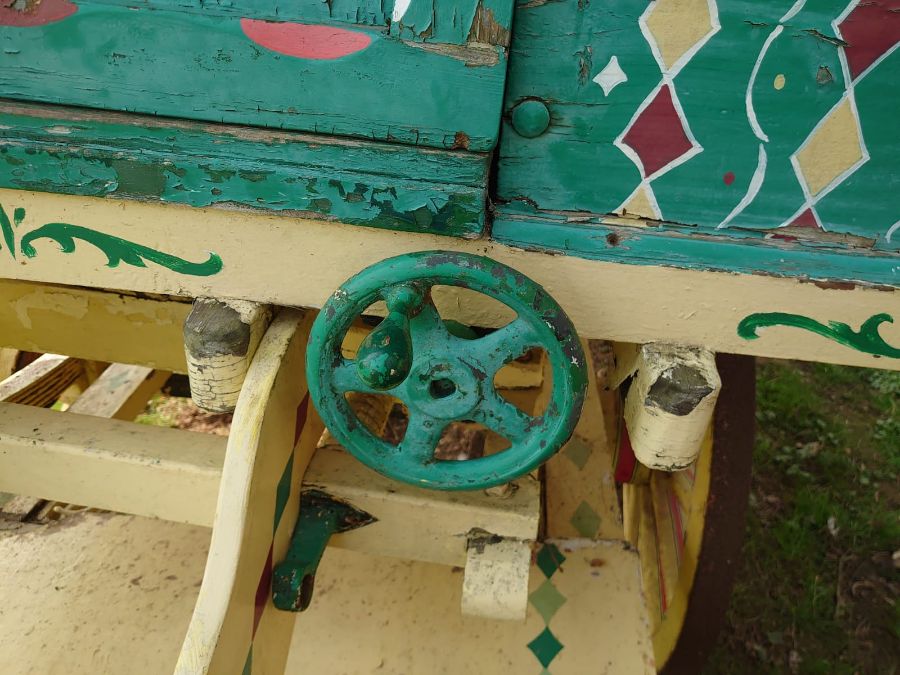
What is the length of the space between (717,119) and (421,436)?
1.82ft

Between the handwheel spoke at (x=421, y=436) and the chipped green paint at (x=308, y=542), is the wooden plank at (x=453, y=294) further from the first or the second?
the chipped green paint at (x=308, y=542)

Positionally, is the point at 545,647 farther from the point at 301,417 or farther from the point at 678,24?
the point at 678,24

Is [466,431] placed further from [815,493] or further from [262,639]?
[262,639]

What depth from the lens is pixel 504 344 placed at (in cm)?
92

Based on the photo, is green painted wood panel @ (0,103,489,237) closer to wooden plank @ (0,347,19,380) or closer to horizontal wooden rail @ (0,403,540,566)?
horizontal wooden rail @ (0,403,540,566)

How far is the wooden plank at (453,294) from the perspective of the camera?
99 centimetres

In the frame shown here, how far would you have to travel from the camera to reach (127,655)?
53.4 inches

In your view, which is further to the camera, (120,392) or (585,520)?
(120,392)

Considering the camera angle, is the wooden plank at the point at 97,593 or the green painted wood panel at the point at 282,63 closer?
the green painted wood panel at the point at 282,63

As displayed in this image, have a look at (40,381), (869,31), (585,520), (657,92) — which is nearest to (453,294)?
(657,92)

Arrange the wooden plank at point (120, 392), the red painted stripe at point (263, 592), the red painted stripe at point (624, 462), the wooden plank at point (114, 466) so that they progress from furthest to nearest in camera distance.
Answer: the red painted stripe at point (624, 462) → the wooden plank at point (120, 392) → the wooden plank at point (114, 466) → the red painted stripe at point (263, 592)

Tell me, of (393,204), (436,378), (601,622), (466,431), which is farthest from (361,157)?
(466,431)

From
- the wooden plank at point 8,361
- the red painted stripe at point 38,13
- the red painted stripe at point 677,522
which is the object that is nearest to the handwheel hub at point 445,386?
the red painted stripe at point 38,13

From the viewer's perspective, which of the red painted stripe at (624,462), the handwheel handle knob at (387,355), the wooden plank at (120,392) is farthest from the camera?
the red painted stripe at (624,462)
